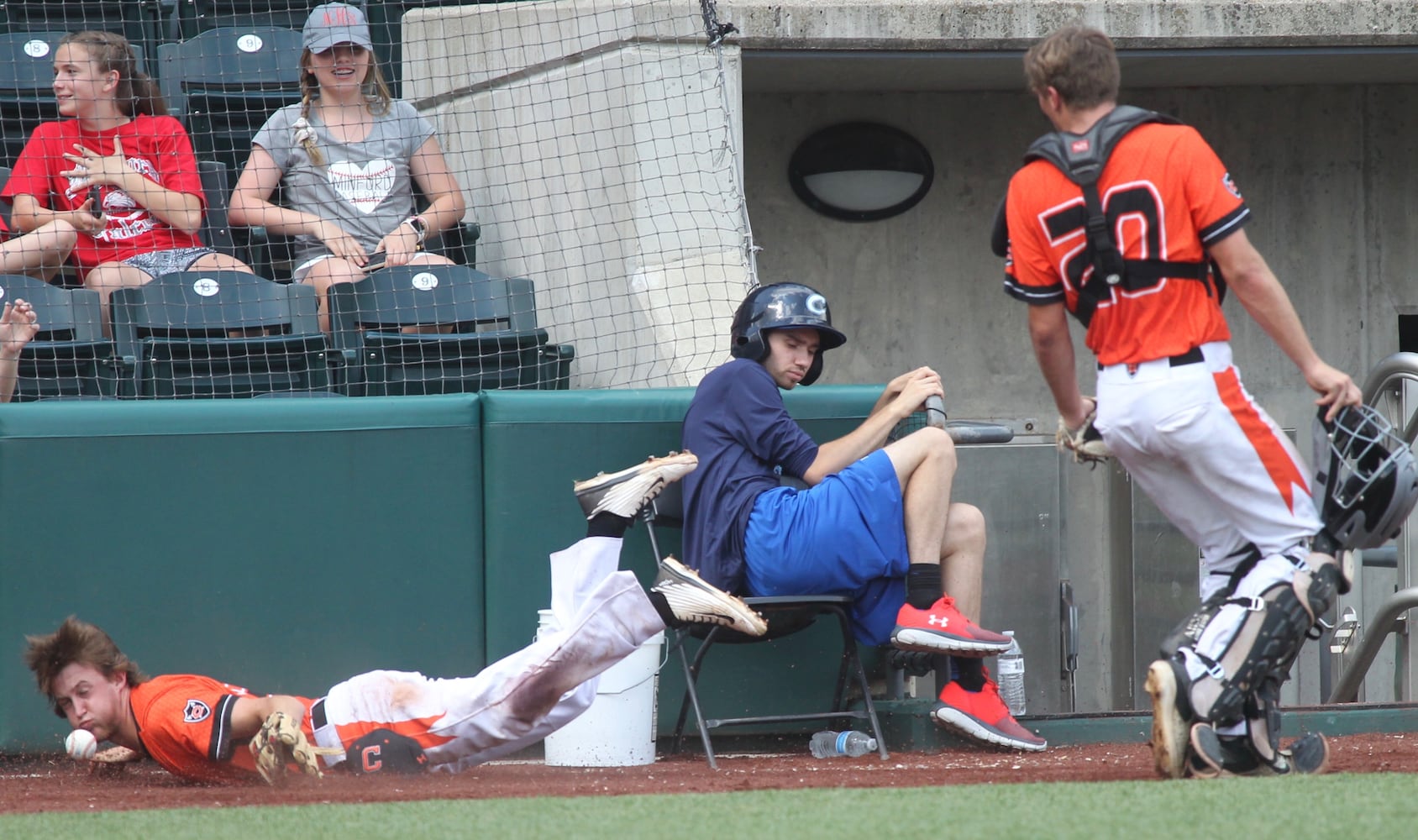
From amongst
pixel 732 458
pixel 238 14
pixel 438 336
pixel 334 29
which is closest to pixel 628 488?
pixel 732 458

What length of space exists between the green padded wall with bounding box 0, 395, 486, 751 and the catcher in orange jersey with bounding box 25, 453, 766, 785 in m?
0.60

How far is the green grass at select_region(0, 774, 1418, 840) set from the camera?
2.66m

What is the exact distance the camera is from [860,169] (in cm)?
793

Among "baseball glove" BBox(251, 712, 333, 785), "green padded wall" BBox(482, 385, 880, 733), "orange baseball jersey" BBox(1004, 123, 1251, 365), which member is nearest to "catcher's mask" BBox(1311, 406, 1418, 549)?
"orange baseball jersey" BBox(1004, 123, 1251, 365)

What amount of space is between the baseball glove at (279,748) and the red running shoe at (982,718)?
180 cm

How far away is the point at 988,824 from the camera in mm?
2709

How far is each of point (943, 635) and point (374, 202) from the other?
325 cm

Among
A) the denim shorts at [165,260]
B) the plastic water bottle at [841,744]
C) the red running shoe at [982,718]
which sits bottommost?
the plastic water bottle at [841,744]

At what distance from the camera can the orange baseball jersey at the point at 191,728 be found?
3.80m

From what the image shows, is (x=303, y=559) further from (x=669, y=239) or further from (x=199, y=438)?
Result: (x=669, y=239)

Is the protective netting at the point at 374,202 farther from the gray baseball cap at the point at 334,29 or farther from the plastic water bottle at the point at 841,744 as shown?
the plastic water bottle at the point at 841,744

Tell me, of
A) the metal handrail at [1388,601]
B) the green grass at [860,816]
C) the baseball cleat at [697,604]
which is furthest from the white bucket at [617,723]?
the metal handrail at [1388,601]

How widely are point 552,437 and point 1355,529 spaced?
2.36 m

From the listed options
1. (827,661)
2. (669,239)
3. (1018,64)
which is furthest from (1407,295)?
(827,661)
